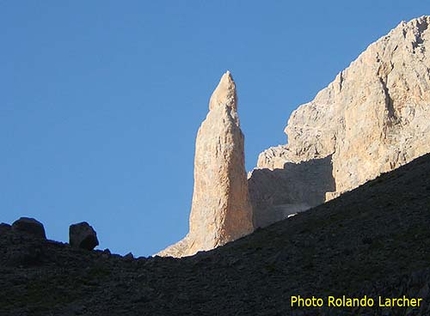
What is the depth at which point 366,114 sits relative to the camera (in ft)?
318

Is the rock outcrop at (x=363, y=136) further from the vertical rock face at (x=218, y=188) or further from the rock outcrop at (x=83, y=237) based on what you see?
the rock outcrop at (x=83, y=237)

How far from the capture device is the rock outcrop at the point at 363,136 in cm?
9338

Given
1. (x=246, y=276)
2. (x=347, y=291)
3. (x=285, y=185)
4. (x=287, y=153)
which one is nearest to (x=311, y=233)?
(x=246, y=276)

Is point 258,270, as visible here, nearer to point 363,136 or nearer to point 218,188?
point 218,188

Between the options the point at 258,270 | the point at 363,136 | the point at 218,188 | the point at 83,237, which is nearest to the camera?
the point at 258,270

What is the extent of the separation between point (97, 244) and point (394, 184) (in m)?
13.4

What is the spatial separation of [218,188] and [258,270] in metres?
60.2

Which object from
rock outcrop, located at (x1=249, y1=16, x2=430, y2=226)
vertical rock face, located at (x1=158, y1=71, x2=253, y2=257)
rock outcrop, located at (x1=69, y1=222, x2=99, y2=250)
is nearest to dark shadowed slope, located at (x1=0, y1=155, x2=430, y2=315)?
rock outcrop, located at (x1=69, y1=222, x2=99, y2=250)

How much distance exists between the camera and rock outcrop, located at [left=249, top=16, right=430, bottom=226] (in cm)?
9338

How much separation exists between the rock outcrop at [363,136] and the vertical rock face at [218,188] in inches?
170

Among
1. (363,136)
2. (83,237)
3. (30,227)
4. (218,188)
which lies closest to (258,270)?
(83,237)

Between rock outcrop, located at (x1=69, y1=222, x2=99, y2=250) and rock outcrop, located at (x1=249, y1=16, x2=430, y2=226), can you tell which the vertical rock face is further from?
rock outcrop, located at (x1=69, y1=222, x2=99, y2=250)

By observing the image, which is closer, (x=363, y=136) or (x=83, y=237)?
(x=83, y=237)

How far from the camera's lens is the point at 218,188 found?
315ft
